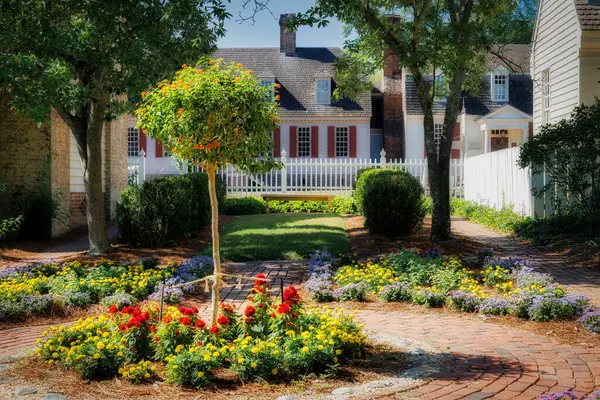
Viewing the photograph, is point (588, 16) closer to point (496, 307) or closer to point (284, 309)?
point (496, 307)

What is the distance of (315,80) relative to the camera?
3297cm

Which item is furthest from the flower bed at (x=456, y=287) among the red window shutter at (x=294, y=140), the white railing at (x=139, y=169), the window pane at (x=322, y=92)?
the window pane at (x=322, y=92)

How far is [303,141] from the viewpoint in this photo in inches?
1305

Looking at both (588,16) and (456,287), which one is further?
(588,16)

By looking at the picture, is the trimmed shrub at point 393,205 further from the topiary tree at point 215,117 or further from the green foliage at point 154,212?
the topiary tree at point 215,117

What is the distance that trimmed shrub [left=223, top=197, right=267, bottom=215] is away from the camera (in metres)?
21.0

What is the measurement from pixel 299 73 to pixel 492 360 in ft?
98.8

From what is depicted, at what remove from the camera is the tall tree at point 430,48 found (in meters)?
11.2

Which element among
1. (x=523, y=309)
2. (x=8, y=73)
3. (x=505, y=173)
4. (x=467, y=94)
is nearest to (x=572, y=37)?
(x=505, y=173)

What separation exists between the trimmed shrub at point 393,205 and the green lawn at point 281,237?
793 mm

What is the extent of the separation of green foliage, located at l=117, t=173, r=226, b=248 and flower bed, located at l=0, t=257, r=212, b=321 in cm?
257

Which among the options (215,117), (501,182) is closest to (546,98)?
(501,182)

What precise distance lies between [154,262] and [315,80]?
24368 mm

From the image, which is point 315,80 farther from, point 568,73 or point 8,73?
point 8,73
